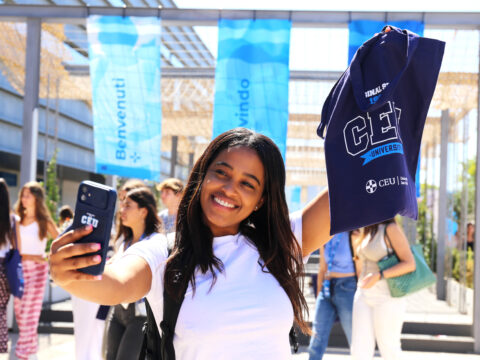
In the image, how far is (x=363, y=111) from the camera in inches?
73.5

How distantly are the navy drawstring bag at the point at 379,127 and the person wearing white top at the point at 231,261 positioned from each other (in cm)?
17

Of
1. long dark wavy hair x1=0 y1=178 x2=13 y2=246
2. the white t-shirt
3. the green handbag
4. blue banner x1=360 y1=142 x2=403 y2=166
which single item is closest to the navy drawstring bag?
blue banner x1=360 y1=142 x2=403 y2=166

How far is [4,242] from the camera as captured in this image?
5211mm

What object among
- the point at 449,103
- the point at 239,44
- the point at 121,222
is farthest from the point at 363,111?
the point at 449,103

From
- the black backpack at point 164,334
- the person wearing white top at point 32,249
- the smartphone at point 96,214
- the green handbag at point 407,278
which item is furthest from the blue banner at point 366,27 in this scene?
the smartphone at point 96,214

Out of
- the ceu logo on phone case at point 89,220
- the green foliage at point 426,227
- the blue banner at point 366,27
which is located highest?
the blue banner at point 366,27

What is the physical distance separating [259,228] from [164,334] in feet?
1.81

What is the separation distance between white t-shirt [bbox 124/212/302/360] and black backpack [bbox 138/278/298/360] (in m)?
0.02

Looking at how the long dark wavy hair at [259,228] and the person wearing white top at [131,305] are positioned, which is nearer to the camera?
the long dark wavy hair at [259,228]

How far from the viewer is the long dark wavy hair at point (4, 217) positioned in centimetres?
522

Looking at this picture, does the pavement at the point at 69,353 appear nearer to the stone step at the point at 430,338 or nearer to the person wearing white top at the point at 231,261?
the stone step at the point at 430,338

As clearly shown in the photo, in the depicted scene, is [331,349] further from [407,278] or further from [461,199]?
[461,199]

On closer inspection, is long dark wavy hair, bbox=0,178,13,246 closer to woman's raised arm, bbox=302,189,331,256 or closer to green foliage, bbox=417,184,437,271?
woman's raised arm, bbox=302,189,331,256

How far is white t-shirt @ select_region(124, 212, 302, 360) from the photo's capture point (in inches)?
63.5
